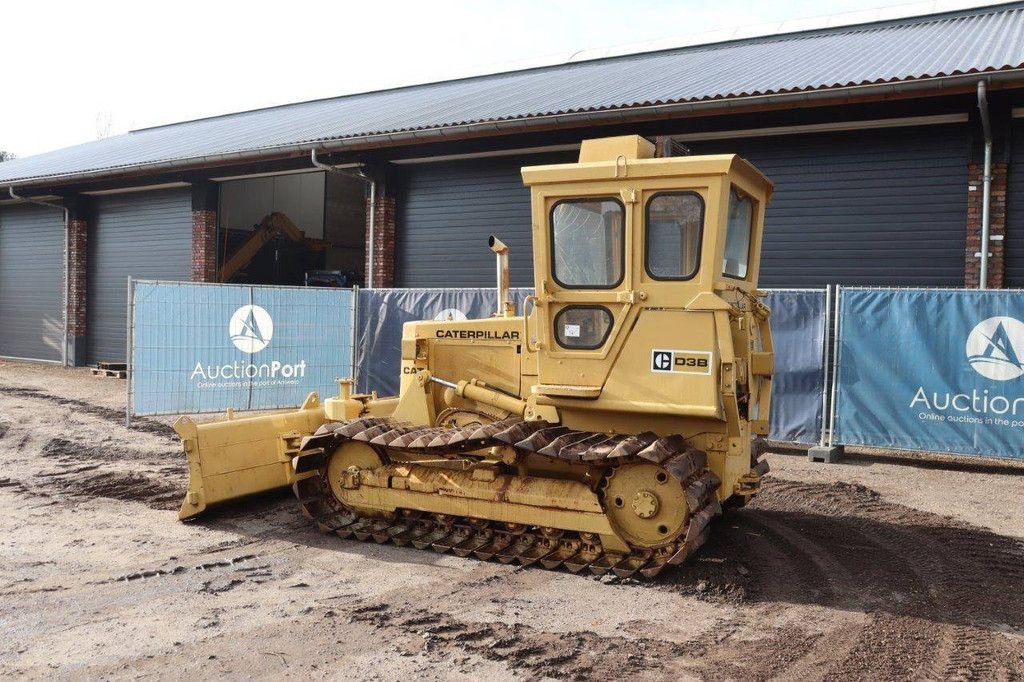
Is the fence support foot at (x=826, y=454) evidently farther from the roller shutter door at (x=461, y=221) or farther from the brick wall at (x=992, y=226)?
the roller shutter door at (x=461, y=221)

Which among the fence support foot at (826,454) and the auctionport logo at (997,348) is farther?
the fence support foot at (826,454)

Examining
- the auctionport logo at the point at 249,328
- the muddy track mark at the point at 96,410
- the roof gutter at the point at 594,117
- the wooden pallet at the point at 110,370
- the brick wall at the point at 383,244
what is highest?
the roof gutter at the point at 594,117

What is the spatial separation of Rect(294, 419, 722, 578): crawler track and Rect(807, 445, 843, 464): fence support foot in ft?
15.0

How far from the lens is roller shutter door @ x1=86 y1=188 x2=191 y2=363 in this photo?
20125 mm

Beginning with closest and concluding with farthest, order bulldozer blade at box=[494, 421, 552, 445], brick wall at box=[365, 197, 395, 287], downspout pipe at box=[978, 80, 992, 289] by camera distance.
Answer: bulldozer blade at box=[494, 421, 552, 445] < downspout pipe at box=[978, 80, 992, 289] < brick wall at box=[365, 197, 395, 287]

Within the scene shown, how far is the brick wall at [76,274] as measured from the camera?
71.3ft

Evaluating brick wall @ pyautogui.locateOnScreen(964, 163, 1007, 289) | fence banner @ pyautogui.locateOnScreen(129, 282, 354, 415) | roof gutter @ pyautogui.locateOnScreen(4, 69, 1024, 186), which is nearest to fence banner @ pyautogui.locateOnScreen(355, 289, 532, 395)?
fence banner @ pyautogui.locateOnScreen(129, 282, 354, 415)

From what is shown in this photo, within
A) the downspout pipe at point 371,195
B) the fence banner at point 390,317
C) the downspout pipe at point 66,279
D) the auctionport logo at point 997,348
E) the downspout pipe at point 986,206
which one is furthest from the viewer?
the downspout pipe at point 66,279

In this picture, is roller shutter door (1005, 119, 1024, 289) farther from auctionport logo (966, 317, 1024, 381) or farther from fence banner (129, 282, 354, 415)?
fence banner (129, 282, 354, 415)

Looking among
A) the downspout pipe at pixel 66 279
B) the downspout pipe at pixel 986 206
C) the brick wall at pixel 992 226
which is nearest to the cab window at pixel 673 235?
the downspout pipe at pixel 986 206

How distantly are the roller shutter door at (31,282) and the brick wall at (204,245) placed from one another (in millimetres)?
5023

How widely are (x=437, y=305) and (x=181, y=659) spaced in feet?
29.0

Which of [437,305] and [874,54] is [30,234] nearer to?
[437,305]

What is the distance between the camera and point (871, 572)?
5.93 meters
